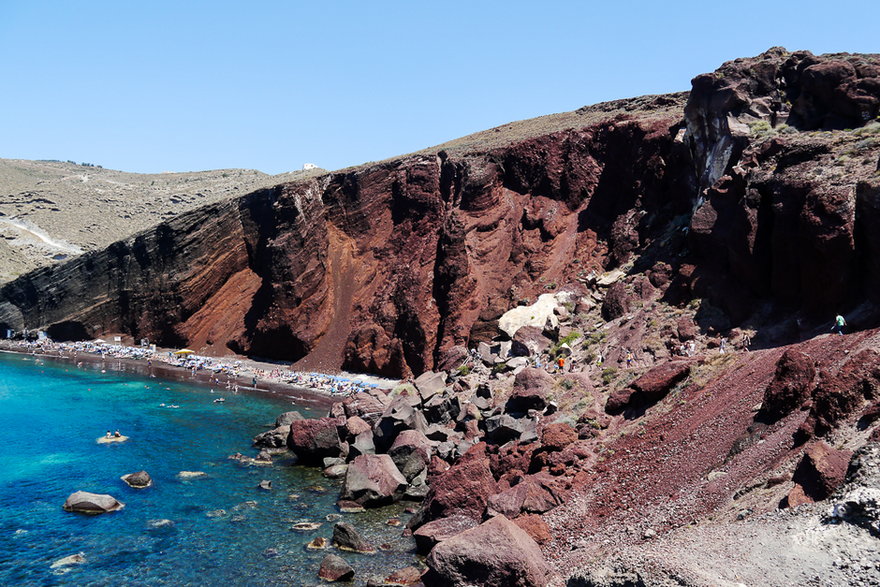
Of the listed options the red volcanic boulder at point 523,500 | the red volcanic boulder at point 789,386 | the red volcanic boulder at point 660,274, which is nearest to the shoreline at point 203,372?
the red volcanic boulder at point 660,274

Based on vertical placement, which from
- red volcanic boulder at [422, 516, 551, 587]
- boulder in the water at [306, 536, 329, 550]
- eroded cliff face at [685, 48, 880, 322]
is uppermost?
eroded cliff face at [685, 48, 880, 322]

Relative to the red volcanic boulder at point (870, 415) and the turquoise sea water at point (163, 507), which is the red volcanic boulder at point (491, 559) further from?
the red volcanic boulder at point (870, 415)

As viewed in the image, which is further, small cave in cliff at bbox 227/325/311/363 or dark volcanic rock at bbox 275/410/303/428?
small cave in cliff at bbox 227/325/311/363

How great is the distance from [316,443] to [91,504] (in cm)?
1131

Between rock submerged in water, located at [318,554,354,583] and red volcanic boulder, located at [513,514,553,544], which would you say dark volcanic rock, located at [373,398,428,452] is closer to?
rock submerged in water, located at [318,554,354,583]

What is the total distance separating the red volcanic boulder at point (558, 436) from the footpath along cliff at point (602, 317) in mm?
94

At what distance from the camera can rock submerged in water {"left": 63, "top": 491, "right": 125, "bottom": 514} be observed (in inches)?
1067

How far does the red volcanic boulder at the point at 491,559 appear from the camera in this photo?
17.5m

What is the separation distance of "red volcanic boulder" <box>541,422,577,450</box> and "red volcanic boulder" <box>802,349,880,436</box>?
1087 centimetres

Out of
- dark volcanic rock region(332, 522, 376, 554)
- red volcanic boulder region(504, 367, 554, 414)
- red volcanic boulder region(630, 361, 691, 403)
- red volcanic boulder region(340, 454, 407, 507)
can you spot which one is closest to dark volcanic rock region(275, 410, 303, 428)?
red volcanic boulder region(340, 454, 407, 507)

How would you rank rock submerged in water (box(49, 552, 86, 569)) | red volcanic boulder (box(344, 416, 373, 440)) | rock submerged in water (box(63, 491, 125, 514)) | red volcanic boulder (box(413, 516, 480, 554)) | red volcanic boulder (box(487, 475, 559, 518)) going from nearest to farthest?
1. rock submerged in water (box(49, 552, 86, 569))
2. red volcanic boulder (box(487, 475, 559, 518))
3. red volcanic boulder (box(413, 516, 480, 554))
4. rock submerged in water (box(63, 491, 125, 514))
5. red volcanic boulder (box(344, 416, 373, 440))

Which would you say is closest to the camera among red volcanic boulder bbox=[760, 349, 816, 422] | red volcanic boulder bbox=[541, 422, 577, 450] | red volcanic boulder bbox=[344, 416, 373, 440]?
red volcanic boulder bbox=[760, 349, 816, 422]

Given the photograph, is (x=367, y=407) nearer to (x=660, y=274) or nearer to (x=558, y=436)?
(x=558, y=436)

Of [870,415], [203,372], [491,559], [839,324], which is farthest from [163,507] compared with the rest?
[203,372]
